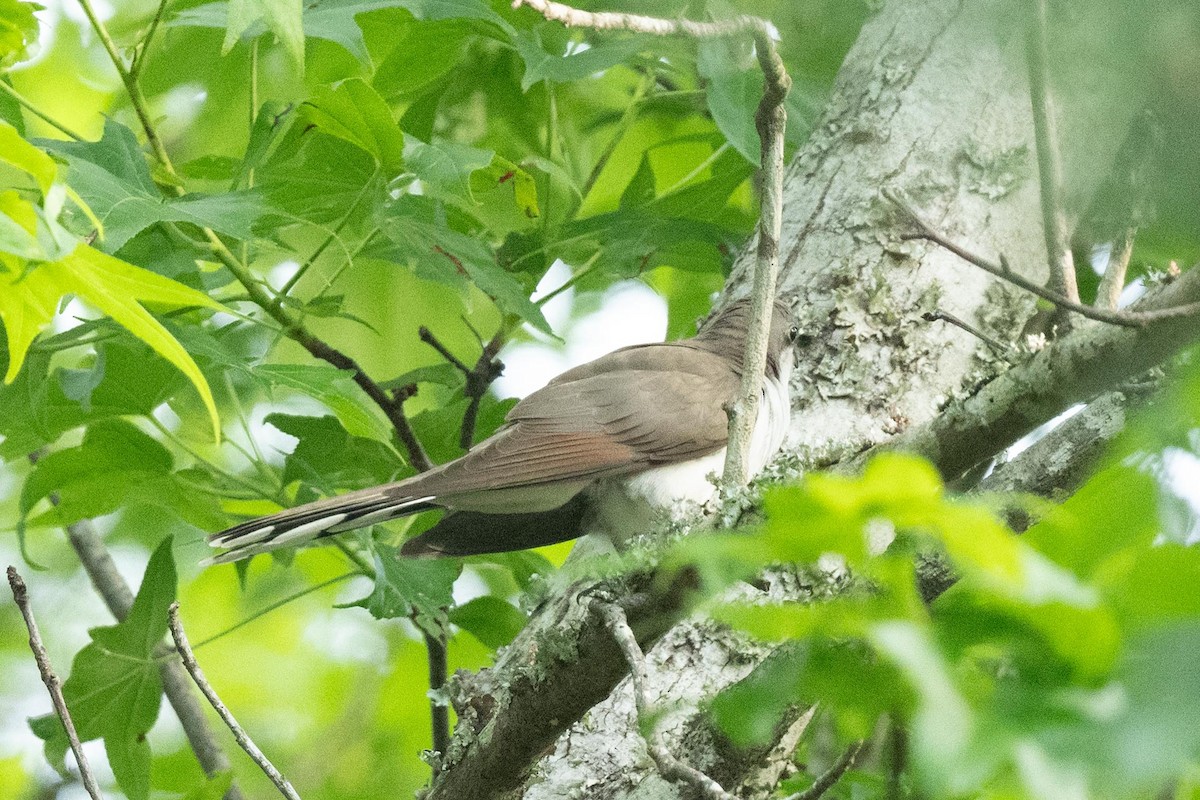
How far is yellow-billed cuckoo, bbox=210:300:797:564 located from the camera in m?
3.24

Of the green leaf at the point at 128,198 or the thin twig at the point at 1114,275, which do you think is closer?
the green leaf at the point at 128,198

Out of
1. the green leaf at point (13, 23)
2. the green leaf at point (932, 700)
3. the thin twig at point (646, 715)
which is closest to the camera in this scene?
the green leaf at point (932, 700)

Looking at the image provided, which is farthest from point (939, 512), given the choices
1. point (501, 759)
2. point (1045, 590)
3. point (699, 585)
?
point (501, 759)

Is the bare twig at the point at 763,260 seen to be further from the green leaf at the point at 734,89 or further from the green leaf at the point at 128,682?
the green leaf at the point at 128,682

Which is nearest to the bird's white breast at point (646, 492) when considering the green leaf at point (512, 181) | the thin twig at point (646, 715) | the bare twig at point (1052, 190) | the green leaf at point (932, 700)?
the green leaf at point (512, 181)

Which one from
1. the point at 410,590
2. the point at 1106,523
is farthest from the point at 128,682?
the point at 1106,523

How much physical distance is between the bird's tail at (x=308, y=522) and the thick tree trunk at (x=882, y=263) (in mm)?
512

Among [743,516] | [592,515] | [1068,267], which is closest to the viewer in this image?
[743,516]

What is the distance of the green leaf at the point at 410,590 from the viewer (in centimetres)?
304

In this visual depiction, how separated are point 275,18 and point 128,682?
2.08 m

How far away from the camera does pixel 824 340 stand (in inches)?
129

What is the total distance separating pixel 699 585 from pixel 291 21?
1368 millimetres

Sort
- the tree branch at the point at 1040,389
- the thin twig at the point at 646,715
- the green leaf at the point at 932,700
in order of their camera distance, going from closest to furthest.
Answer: the green leaf at the point at 932,700
the thin twig at the point at 646,715
the tree branch at the point at 1040,389

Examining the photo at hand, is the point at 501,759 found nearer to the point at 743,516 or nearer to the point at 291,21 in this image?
the point at 743,516
